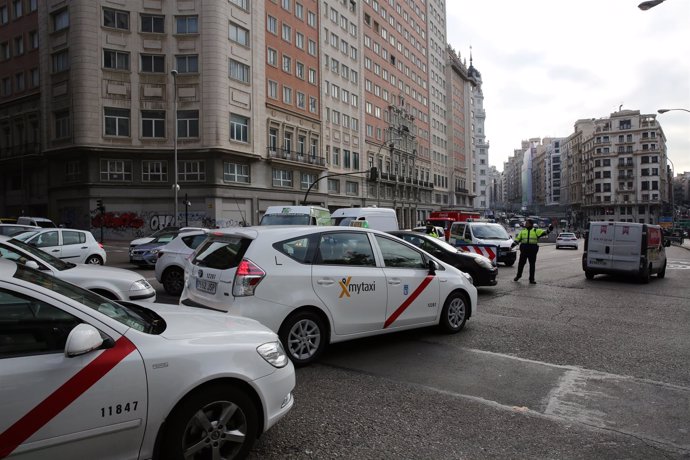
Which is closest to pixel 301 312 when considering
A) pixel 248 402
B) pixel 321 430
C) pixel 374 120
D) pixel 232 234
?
pixel 232 234

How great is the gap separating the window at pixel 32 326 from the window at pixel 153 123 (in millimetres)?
39031

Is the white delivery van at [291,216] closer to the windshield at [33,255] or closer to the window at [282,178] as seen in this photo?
the windshield at [33,255]

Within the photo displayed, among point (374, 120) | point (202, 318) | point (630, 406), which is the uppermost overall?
point (374, 120)

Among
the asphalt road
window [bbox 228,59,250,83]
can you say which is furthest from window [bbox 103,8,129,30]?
the asphalt road

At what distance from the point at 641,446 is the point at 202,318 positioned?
11.4 ft

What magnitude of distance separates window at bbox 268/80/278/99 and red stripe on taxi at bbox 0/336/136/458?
43818mm

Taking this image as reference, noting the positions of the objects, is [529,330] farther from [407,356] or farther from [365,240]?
[365,240]

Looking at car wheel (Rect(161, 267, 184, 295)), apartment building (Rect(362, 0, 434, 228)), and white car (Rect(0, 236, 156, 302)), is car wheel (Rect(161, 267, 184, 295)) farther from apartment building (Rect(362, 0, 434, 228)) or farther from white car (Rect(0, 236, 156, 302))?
apartment building (Rect(362, 0, 434, 228))

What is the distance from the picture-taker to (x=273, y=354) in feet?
11.0

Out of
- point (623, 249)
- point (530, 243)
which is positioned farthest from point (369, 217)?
point (623, 249)

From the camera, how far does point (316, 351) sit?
18.2 feet

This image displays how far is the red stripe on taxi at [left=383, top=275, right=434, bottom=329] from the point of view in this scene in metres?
6.20

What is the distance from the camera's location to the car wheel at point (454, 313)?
23.0ft

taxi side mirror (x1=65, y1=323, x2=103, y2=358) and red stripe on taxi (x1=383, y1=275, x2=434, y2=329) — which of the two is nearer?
taxi side mirror (x1=65, y1=323, x2=103, y2=358)
